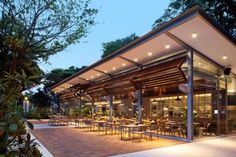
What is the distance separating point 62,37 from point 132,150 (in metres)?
4.35

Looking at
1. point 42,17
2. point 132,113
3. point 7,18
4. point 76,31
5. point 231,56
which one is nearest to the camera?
point 7,18

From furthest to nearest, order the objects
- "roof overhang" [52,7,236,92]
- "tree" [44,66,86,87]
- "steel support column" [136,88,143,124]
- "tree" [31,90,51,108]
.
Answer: "tree" [31,90,51,108] < "tree" [44,66,86,87] < "steel support column" [136,88,143,124] < "roof overhang" [52,7,236,92]

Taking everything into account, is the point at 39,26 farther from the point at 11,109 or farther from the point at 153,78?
Answer: the point at 153,78

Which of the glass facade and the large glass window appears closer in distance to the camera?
the glass facade

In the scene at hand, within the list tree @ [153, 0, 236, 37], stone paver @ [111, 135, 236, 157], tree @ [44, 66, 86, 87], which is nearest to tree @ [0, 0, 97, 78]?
stone paver @ [111, 135, 236, 157]

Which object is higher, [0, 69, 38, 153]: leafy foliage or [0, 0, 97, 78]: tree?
[0, 0, 97, 78]: tree

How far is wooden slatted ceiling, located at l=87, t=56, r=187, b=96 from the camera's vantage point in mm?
10836

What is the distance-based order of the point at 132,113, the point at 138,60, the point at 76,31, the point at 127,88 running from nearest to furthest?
the point at 76,31 < the point at 138,60 < the point at 127,88 < the point at 132,113

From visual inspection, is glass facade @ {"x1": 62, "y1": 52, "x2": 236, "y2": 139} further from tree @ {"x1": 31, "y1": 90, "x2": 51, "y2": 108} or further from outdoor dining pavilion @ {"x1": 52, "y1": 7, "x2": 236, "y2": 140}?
tree @ {"x1": 31, "y1": 90, "x2": 51, "y2": 108}

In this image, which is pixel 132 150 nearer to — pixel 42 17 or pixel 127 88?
pixel 42 17

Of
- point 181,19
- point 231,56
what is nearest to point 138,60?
point 231,56

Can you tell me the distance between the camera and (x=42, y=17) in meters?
8.02

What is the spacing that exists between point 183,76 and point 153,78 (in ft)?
6.66

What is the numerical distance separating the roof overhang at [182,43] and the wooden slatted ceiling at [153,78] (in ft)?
2.10
